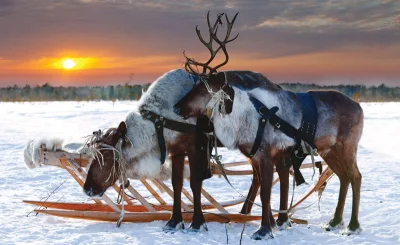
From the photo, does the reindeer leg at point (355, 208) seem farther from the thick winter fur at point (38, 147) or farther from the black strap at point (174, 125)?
the thick winter fur at point (38, 147)

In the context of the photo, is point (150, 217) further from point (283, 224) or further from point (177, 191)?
point (283, 224)

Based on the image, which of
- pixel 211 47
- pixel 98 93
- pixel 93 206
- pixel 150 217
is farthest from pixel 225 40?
pixel 98 93

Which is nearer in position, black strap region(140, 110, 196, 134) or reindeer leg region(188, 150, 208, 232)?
black strap region(140, 110, 196, 134)

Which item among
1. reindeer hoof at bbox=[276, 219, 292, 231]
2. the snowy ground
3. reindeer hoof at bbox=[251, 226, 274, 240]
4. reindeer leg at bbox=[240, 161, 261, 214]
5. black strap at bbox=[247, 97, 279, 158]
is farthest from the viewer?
reindeer leg at bbox=[240, 161, 261, 214]

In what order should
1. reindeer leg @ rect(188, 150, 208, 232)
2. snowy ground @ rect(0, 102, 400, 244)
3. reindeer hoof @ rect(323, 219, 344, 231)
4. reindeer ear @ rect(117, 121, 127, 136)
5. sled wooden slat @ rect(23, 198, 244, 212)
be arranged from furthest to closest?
sled wooden slat @ rect(23, 198, 244, 212) < reindeer hoof @ rect(323, 219, 344, 231) < reindeer leg @ rect(188, 150, 208, 232) < reindeer ear @ rect(117, 121, 127, 136) < snowy ground @ rect(0, 102, 400, 244)

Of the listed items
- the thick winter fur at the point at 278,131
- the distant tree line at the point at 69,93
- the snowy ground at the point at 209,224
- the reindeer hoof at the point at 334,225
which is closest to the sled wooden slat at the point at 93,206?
the snowy ground at the point at 209,224

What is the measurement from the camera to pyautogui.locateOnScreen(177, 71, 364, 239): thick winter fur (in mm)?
5543

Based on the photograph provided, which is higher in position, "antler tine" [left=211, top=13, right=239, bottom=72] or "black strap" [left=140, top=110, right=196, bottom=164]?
"antler tine" [left=211, top=13, right=239, bottom=72]

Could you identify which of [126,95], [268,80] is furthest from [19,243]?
[126,95]

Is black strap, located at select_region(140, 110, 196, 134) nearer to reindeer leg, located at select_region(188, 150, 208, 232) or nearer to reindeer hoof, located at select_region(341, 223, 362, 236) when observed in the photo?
reindeer leg, located at select_region(188, 150, 208, 232)

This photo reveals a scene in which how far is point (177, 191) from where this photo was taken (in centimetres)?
609

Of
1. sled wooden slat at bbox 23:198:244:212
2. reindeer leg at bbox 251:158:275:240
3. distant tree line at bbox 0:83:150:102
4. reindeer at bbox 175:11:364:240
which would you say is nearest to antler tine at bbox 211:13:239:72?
reindeer at bbox 175:11:364:240

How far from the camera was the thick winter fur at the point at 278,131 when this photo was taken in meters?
5.54

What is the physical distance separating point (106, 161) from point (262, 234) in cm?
196
